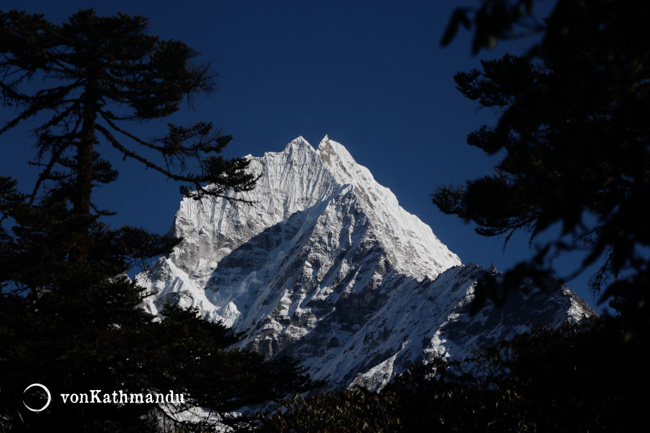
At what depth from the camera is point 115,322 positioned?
13.4 meters

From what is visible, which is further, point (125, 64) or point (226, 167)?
point (226, 167)

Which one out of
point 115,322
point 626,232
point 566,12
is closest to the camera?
point 566,12

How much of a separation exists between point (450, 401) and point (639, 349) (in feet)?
26.5

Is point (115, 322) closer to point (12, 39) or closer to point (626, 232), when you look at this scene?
point (12, 39)

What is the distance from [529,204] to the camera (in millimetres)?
10469

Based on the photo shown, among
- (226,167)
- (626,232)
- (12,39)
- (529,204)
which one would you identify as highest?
(12,39)

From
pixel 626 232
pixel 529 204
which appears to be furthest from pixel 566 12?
pixel 529 204

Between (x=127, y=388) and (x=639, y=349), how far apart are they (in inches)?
480

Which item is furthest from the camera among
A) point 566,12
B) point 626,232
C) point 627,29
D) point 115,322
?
point 115,322

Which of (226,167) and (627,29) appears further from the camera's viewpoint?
(226,167)

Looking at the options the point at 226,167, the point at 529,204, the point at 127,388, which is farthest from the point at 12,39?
the point at 529,204

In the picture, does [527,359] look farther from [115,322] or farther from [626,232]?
[115,322]

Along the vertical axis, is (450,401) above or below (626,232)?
above

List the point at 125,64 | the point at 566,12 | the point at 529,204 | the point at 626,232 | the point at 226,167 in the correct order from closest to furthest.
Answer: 1. the point at 566,12
2. the point at 626,232
3. the point at 529,204
4. the point at 125,64
5. the point at 226,167
